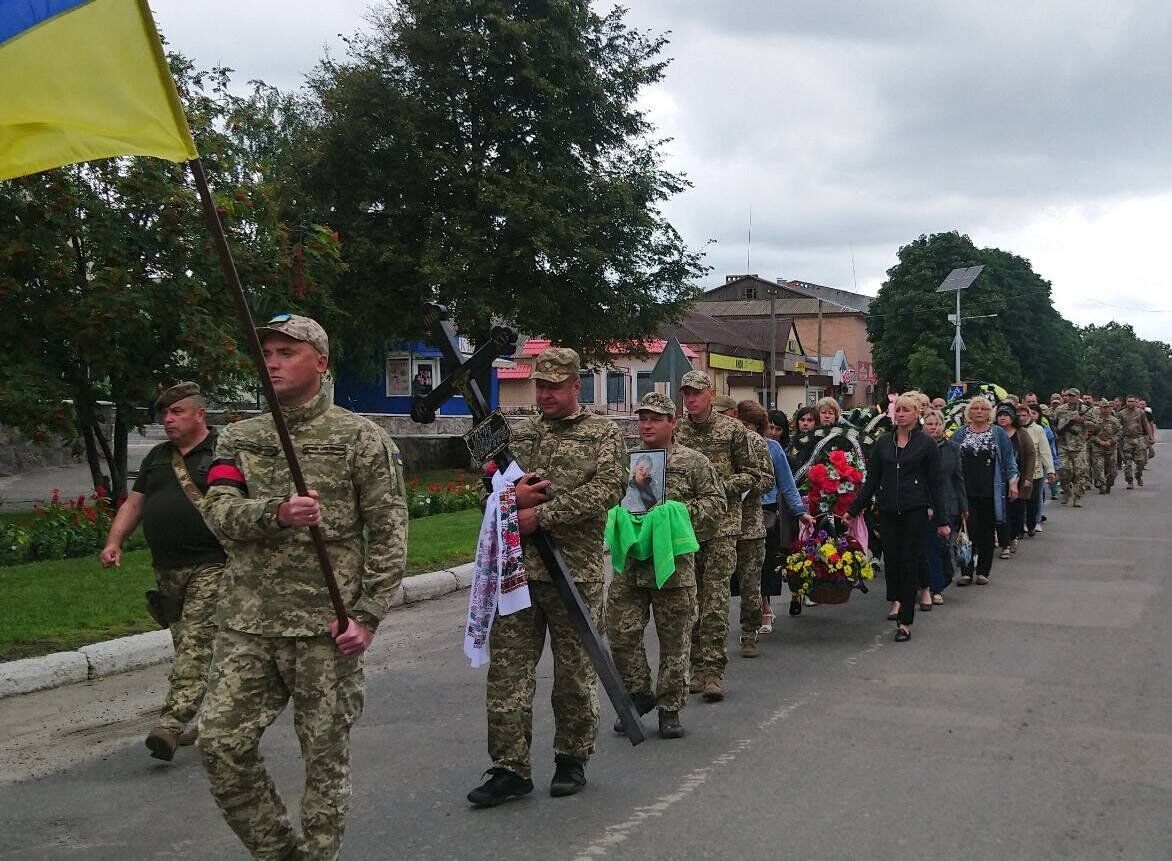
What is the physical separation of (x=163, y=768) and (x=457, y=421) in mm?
31507

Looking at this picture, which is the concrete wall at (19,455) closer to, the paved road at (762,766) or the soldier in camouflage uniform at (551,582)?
the paved road at (762,766)

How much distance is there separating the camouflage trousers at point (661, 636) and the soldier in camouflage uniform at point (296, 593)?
8.75ft

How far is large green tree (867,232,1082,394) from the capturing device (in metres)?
69.6

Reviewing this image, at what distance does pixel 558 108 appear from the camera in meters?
27.8

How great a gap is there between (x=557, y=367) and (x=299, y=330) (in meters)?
1.60

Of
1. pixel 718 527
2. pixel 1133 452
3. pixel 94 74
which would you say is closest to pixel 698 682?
pixel 718 527

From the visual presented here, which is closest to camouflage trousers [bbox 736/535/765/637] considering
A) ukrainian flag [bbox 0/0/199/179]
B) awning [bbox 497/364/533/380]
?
ukrainian flag [bbox 0/0/199/179]

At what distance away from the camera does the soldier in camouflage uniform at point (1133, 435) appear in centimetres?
2581

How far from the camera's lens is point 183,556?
607 cm

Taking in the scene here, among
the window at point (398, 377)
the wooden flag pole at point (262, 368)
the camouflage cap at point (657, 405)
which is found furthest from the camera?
the window at point (398, 377)

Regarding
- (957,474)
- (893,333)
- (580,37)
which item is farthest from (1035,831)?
(893,333)

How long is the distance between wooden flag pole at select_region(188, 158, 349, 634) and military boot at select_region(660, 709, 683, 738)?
3.03 m

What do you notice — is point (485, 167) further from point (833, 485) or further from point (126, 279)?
point (833, 485)

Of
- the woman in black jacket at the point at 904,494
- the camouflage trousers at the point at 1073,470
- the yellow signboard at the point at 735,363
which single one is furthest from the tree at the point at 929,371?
the woman in black jacket at the point at 904,494
